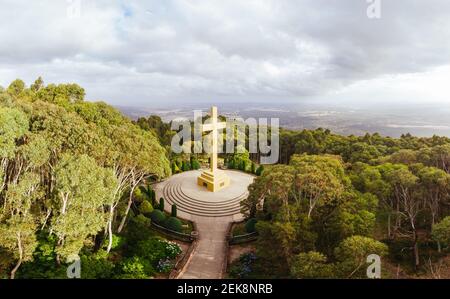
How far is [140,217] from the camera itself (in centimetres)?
1883

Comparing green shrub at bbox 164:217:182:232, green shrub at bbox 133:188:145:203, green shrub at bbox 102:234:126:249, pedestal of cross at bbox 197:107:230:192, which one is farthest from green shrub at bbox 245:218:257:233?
green shrub at bbox 133:188:145:203

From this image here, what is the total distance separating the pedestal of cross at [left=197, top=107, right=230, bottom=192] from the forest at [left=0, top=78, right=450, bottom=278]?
7995 mm

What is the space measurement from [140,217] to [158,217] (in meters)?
2.76

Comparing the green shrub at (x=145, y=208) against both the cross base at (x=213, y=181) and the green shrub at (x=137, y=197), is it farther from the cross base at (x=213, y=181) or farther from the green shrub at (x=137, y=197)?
the cross base at (x=213, y=181)

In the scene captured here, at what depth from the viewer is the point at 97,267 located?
13.8m

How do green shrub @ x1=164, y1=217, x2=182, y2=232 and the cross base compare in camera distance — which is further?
the cross base

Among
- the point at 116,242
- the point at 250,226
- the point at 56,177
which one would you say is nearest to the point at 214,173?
the point at 250,226

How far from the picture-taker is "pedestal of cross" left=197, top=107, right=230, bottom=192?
2595 centimetres

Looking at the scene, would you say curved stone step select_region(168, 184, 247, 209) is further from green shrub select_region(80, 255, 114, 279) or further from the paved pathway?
green shrub select_region(80, 255, 114, 279)

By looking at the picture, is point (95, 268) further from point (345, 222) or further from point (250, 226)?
point (345, 222)

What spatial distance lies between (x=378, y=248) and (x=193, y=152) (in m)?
33.0
